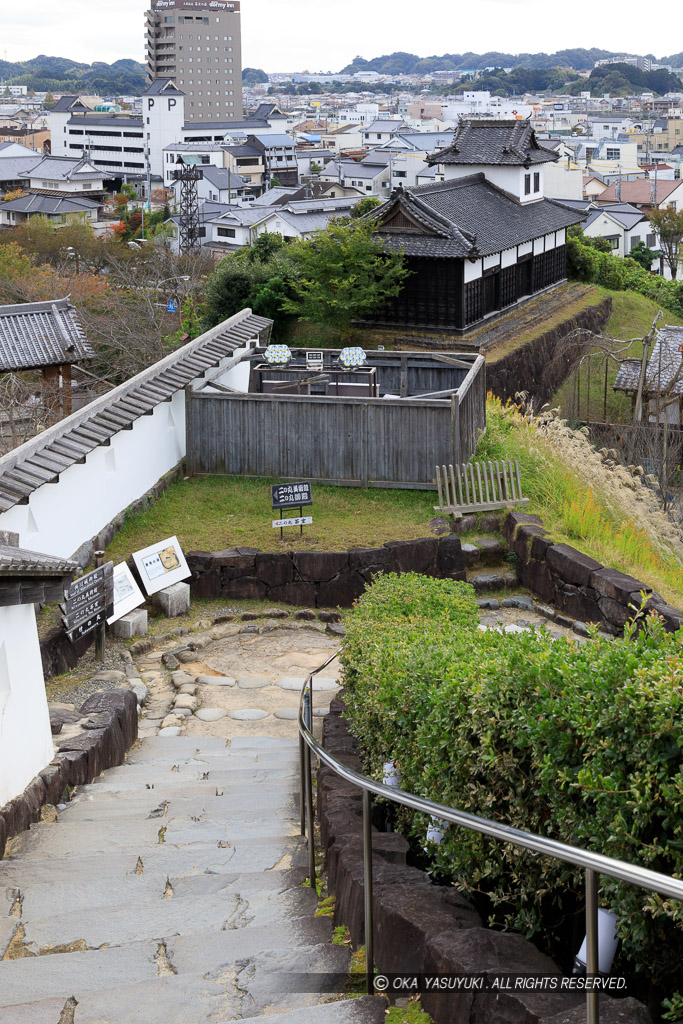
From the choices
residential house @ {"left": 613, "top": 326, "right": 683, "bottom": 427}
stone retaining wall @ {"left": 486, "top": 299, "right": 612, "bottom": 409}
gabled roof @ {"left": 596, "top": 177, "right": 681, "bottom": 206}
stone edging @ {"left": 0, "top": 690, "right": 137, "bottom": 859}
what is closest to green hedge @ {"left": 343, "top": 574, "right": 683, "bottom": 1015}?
stone edging @ {"left": 0, "top": 690, "right": 137, "bottom": 859}

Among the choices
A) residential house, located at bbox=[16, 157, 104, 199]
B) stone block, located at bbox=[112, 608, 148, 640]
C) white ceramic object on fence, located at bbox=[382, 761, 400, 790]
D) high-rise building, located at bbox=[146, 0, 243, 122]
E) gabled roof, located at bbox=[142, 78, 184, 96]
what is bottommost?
stone block, located at bbox=[112, 608, 148, 640]

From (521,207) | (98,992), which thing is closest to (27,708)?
(98,992)

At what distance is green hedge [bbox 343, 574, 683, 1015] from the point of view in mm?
3709

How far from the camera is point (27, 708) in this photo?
7.59 meters

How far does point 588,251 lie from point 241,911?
3644cm

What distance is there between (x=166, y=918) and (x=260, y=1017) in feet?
5.72

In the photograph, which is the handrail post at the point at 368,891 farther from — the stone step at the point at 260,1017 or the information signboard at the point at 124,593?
the information signboard at the point at 124,593

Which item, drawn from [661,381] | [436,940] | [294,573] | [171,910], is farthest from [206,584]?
[661,381]

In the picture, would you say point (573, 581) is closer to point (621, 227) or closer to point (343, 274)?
point (343, 274)

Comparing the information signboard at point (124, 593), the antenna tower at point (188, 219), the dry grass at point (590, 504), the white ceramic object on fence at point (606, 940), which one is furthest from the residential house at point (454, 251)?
the antenna tower at point (188, 219)

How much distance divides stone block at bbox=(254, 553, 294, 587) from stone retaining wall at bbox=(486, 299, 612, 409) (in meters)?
13.6

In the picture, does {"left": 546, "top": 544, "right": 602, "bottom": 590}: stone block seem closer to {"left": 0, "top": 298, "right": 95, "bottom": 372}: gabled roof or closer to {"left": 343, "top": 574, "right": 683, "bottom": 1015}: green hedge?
{"left": 343, "top": 574, "right": 683, "bottom": 1015}: green hedge

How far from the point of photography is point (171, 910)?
5359 mm

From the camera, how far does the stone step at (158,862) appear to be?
19.8ft
